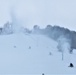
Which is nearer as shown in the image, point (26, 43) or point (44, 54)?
point (44, 54)

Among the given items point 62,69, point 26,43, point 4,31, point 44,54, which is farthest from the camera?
point 4,31

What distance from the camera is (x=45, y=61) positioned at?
87.5ft

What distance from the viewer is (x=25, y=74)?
20812mm

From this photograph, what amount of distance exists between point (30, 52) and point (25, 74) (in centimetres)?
991

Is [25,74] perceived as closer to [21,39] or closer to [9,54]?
[9,54]

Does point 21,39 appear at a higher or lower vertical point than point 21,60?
higher

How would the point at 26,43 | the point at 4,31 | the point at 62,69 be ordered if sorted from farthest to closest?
1. the point at 4,31
2. the point at 26,43
3. the point at 62,69

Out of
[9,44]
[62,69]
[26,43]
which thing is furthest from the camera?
[26,43]

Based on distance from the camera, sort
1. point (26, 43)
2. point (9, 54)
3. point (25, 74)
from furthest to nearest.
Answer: point (26, 43) → point (9, 54) → point (25, 74)

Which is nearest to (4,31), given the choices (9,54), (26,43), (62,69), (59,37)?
(59,37)

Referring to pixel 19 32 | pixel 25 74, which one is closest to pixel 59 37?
pixel 19 32

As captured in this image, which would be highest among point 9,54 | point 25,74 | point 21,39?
point 21,39

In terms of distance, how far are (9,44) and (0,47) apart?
8.88 feet

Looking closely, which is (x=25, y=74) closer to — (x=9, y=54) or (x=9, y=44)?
(x=9, y=54)
